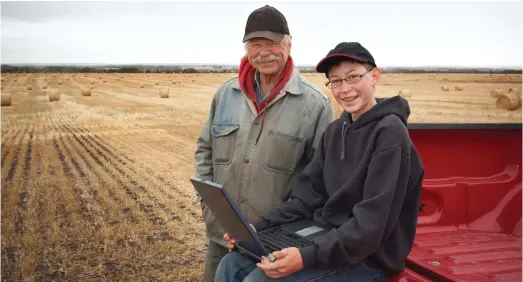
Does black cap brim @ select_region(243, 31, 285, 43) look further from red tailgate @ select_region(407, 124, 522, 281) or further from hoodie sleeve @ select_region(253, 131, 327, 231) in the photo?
red tailgate @ select_region(407, 124, 522, 281)

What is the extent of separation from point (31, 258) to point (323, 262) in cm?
377

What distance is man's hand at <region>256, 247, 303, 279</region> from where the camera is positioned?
2.06m

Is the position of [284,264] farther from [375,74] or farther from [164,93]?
[164,93]

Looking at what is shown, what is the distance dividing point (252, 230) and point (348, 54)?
2.78 ft

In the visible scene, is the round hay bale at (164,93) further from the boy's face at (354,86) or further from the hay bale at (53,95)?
the boy's face at (354,86)

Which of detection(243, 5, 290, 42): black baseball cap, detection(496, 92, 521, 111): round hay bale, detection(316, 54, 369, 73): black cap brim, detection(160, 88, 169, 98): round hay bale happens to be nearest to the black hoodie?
detection(316, 54, 369, 73): black cap brim

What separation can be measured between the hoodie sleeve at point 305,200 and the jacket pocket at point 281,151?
1.33 ft

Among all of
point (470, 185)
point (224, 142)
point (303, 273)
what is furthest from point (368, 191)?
point (470, 185)

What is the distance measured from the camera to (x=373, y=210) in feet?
6.77

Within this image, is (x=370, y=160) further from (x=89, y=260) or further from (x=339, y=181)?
(x=89, y=260)

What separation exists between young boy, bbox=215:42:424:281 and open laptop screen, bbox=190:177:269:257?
0.29 feet

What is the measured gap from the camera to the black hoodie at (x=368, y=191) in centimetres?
207

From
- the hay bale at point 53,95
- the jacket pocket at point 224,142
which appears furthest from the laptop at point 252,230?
the hay bale at point 53,95

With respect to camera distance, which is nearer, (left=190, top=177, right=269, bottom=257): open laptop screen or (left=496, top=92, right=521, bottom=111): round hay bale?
(left=190, top=177, right=269, bottom=257): open laptop screen
